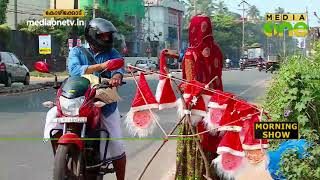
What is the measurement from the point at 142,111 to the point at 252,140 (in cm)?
102

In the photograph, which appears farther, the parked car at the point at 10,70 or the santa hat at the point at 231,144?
the parked car at the point at 10,70

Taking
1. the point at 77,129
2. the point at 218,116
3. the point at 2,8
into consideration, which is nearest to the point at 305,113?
the point at 218,116

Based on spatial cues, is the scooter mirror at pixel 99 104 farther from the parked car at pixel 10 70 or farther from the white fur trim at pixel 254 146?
the parked car at pixel 10 70

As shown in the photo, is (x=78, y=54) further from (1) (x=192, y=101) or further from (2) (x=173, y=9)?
(2) (x=173, y=9)

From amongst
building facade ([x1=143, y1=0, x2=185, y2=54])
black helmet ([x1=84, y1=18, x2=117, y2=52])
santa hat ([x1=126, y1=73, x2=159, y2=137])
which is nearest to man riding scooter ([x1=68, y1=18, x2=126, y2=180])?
black helmet ([x1=84, y1=18, x2=117, y2=52])

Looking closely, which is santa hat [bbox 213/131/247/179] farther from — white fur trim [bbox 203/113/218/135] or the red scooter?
the red scooter

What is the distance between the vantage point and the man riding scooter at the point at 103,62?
5.46 metres

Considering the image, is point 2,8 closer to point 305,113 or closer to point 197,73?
point 197,73

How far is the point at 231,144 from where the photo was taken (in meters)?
4.86

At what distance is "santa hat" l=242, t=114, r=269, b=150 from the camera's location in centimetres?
465

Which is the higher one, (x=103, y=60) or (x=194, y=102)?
(x=103, y=60)

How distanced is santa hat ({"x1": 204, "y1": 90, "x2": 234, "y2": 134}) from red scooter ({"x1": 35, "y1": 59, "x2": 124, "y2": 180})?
2.70 ft

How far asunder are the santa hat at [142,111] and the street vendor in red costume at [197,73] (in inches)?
12.6

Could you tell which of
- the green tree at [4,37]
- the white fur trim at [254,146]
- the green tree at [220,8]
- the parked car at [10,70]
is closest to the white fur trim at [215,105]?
the white fur trim at [254,146]
